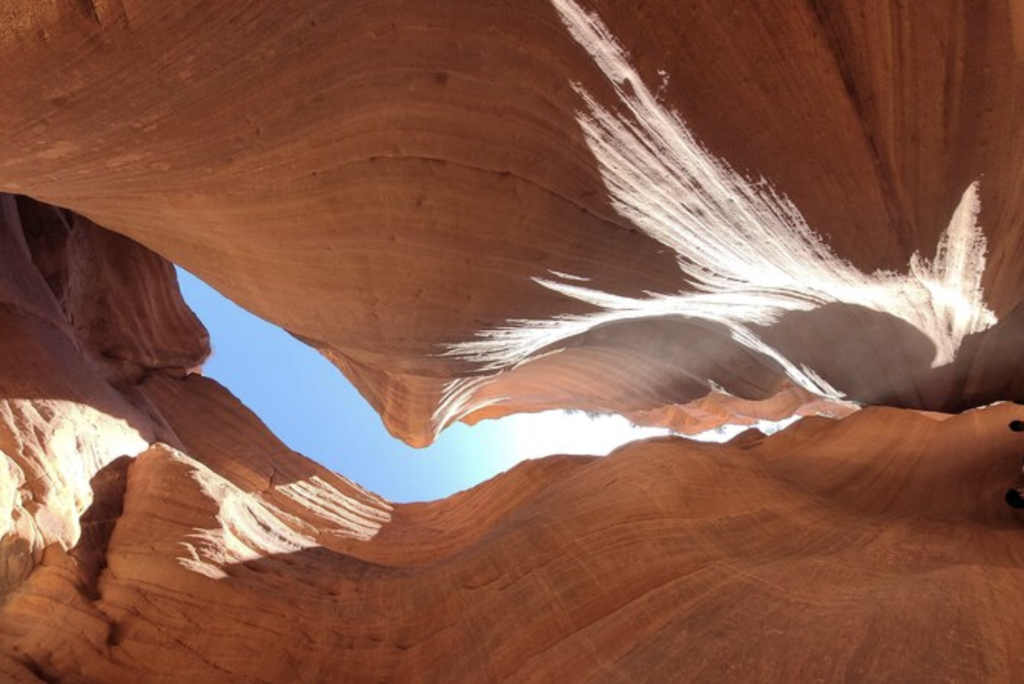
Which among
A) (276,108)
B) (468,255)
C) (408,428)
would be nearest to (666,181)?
(468,255)

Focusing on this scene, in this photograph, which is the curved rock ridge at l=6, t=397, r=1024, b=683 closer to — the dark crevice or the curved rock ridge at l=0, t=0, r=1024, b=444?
the dark crevice

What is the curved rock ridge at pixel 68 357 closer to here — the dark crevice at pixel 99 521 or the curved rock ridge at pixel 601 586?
the dark crevice at pixel 99 521

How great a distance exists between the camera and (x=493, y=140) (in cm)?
296

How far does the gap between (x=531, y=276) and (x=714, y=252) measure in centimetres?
115

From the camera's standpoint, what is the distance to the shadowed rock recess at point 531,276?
251cm

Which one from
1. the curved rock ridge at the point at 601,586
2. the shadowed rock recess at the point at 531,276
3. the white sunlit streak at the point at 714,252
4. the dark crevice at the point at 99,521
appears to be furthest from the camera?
the dark crevice at the point at 99,521

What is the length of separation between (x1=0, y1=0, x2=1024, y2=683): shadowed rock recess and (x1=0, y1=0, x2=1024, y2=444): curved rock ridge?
0.02 meters

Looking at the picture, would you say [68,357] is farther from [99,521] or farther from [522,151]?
[522,151]

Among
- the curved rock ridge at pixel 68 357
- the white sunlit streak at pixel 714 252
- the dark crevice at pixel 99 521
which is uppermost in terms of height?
the white sunlit streak at pixel 714 252

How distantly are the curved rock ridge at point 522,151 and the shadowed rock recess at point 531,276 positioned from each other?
0.02m

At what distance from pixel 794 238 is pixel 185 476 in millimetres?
4105

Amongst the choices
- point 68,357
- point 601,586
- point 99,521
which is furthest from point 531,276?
point 68,357

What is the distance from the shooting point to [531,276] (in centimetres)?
396

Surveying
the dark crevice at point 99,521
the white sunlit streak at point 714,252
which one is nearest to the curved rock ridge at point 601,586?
the dark crevice at point 99,521
